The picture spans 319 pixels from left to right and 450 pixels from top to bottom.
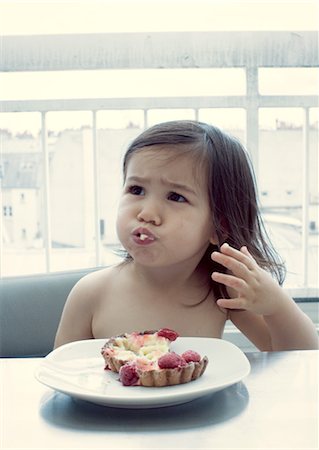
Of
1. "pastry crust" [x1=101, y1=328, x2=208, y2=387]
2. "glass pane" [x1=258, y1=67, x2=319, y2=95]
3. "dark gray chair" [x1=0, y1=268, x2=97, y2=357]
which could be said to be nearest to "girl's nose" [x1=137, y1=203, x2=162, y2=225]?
"pastry crust" [x1=101, y1=328, x2=208, y2=387]

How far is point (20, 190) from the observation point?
76.0 inches

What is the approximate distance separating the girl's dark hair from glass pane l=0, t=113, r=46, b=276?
91 cm

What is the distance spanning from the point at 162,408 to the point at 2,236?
1.47 metres

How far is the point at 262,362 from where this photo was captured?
73cm

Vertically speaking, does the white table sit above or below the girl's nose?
below

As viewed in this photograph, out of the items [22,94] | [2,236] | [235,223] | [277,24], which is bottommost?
[2,236]

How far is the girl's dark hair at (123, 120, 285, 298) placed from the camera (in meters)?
1.03

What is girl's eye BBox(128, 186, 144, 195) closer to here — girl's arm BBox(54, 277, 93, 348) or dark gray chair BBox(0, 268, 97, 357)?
girl's arm BBox(54, 277, 93, 348)

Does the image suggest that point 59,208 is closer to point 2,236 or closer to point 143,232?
point 2,236

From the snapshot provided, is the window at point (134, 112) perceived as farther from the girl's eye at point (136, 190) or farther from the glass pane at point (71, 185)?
the girl's eye at point (136, 190)

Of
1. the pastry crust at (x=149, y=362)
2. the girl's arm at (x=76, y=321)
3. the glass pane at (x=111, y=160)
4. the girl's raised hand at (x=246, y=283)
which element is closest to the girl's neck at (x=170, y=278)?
the girl's arm at (x=76, y=321)

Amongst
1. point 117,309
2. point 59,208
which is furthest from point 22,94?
point 117,309

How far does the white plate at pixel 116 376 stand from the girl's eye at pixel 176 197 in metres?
0.25

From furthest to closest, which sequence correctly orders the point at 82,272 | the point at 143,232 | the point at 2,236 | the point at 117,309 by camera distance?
the point at 2,236 < the point at 82,272 < the point at 117,309 < the point at 143,232
